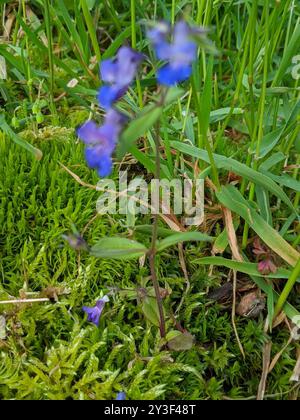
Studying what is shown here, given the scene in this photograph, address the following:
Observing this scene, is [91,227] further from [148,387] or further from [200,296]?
[148,387]

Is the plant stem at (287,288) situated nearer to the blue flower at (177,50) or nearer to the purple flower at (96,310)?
the purple flower at (96,310)

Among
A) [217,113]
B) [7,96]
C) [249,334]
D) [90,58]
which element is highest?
[90,58]

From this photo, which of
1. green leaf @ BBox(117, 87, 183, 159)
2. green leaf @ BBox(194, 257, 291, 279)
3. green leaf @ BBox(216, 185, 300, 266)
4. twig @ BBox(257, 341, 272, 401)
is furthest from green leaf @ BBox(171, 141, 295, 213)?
green leaf @ BBox(117, 87, 183, 159)

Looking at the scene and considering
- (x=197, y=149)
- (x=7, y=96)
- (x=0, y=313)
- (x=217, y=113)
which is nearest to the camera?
(x=0, y=313)

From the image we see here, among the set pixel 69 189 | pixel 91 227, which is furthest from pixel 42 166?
pixel 91 227

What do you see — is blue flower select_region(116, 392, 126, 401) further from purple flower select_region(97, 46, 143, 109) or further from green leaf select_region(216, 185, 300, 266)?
purple flower select_region(97, 46, 143, 109)
